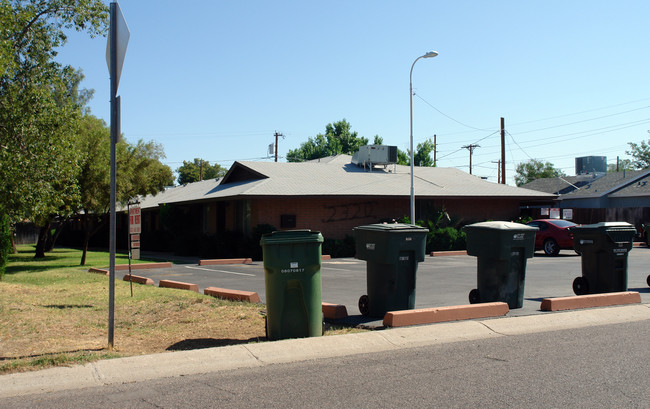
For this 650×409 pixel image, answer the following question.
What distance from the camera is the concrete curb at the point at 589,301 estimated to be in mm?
9883

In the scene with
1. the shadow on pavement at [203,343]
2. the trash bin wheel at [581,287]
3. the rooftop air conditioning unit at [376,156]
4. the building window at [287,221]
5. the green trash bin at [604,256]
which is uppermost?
the rooftop air conditioning unit at [376,156]

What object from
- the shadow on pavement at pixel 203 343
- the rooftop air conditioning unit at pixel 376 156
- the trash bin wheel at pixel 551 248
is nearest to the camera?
the shadow on pavement at pixel 203 343

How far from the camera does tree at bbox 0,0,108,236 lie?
1507 cm

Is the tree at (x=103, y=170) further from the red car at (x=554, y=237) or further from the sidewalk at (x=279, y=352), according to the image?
the red car at (x=554, y=237)

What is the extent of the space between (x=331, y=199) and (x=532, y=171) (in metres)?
70.0

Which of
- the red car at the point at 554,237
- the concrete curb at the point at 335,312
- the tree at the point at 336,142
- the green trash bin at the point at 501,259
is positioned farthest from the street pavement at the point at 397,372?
the tree at the point at 336,142

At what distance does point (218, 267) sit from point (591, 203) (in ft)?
127

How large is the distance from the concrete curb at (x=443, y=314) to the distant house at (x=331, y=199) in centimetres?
1680

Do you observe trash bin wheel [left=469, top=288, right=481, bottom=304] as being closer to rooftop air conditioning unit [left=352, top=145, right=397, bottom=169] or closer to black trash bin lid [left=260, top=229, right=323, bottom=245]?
black trash bin lid [left=260, top=229, right=323, bottom=245]

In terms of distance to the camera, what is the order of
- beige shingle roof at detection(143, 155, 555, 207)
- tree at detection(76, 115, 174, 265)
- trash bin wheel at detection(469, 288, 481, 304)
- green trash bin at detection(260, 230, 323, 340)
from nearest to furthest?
1. green trash bin at detection(260, 230, 323, 340)
2. trash bin wheel at detection(469, 288, 481, 304)
3. tree at detection(76, 115, 174, 265)
4. beige shingle roof at detection(143, 155, 555, 207)

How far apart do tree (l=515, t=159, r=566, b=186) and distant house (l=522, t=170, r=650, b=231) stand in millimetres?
32607

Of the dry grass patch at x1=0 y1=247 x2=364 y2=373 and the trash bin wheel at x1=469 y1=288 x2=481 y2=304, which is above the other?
the trash bin wheel at x1=469 y1=288 x2=481 y2=304

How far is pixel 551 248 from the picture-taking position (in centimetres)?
2623

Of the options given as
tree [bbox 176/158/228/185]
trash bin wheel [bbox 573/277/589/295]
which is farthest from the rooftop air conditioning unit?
tree [bbox 176/158/228/185]
